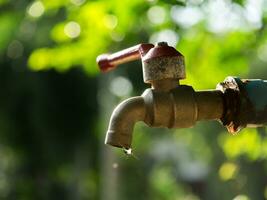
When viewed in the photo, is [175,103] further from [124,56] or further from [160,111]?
[124,56]

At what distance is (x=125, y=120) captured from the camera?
1756 mm

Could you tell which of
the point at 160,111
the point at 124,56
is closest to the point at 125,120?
the point at 160,111

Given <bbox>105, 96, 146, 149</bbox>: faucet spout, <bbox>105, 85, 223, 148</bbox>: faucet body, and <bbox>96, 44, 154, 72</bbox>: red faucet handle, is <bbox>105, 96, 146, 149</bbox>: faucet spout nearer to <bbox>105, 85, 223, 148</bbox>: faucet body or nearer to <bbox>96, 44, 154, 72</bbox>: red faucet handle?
<bbox>105, 85, 223, 148</bbox>: faucet body

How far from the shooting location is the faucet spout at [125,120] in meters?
1.73

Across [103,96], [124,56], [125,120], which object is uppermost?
[103,96]

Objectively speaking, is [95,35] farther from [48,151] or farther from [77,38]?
[48,151]

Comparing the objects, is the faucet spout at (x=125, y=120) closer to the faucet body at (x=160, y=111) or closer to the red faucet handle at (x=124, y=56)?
the faucet body at (x=160, y=111)

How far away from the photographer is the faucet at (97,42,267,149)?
1.75 m

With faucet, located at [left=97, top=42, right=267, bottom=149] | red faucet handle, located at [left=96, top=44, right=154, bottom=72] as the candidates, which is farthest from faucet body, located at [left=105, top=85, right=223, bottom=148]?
red faucet handle, located at [left=96, top=44, right=154, bottom=72]

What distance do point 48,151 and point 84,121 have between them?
1038mm

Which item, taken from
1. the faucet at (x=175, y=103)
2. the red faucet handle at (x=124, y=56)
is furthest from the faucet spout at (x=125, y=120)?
the red faucet handle at (x=124, y=56)

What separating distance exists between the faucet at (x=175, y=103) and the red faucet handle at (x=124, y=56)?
2.0 inches

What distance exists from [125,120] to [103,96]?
50.7ft

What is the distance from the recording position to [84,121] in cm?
1677
